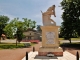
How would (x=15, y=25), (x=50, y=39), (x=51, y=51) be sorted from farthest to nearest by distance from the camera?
(x=15, y=25) < (x=50, y=39) < (x=51, y=51)

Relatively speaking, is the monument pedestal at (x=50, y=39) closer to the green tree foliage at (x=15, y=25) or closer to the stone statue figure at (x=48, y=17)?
the stone statue figure at (x=48, y=17)

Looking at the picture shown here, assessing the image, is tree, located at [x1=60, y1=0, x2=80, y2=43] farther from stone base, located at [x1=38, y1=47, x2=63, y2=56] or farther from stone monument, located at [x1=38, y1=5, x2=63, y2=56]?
stone base, located at [x1=38, y1=47, x2=63, y2=56]

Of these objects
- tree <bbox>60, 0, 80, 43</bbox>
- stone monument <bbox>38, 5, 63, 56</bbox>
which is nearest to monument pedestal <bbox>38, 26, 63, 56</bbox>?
stone monument <bbox>38, 5, 63, 56</bbox>

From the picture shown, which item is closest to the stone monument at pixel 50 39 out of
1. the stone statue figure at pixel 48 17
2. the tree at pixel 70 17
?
the stone statue figure at pixel 48 17

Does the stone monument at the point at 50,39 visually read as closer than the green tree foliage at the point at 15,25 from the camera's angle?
Yes

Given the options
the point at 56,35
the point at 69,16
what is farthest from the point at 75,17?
the point at 56,35

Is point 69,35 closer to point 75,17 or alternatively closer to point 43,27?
point 75,17

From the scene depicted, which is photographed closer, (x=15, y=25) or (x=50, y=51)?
(x=50, y=51)

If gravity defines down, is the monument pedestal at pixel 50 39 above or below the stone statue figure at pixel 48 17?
below

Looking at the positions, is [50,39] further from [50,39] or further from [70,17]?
[70,17]

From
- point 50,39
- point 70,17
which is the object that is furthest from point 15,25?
point 50,39

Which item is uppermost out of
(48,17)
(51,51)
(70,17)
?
(70,17)

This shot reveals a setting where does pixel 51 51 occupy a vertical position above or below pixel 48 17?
below

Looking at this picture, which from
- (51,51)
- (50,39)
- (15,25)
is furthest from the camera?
(15,25)
